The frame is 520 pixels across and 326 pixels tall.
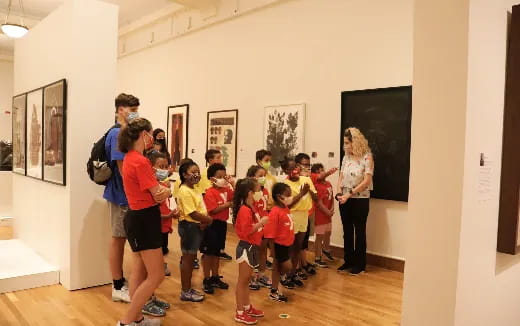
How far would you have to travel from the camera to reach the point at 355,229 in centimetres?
518

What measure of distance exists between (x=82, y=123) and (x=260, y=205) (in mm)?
1992

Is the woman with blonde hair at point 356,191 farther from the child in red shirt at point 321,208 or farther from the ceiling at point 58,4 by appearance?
the ceiling at point 58,4

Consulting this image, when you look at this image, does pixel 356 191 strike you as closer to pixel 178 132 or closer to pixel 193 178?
pixel 193 178

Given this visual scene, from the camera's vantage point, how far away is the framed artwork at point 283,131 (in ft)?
20.5

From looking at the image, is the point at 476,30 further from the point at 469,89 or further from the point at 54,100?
the point at 54,100

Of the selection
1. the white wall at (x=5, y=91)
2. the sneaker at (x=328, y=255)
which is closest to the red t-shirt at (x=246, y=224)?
the sneaker at (x=328, y=255)

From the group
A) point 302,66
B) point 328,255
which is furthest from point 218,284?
point 302,66

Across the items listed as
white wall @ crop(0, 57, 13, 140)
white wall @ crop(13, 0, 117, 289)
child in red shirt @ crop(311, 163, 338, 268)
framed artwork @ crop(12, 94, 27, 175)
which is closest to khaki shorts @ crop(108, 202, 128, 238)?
white wall @ crop(13, 0, 117, 289)

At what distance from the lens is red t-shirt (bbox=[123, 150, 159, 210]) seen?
9.45 feet

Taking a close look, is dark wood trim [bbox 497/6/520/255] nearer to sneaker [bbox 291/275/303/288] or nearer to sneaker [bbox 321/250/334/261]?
sneaker [bbox 291/275/303/288]

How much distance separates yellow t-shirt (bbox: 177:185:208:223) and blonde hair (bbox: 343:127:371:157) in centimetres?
211

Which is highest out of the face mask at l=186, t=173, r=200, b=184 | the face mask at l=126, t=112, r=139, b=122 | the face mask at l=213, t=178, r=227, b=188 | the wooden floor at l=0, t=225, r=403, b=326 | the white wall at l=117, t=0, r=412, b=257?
the white wall at l=117, t=0, r=412, b=257

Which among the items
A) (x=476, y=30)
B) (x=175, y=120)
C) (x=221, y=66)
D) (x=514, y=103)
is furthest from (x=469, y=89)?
(x=175, y=120)

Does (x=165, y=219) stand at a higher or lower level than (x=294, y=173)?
lower
